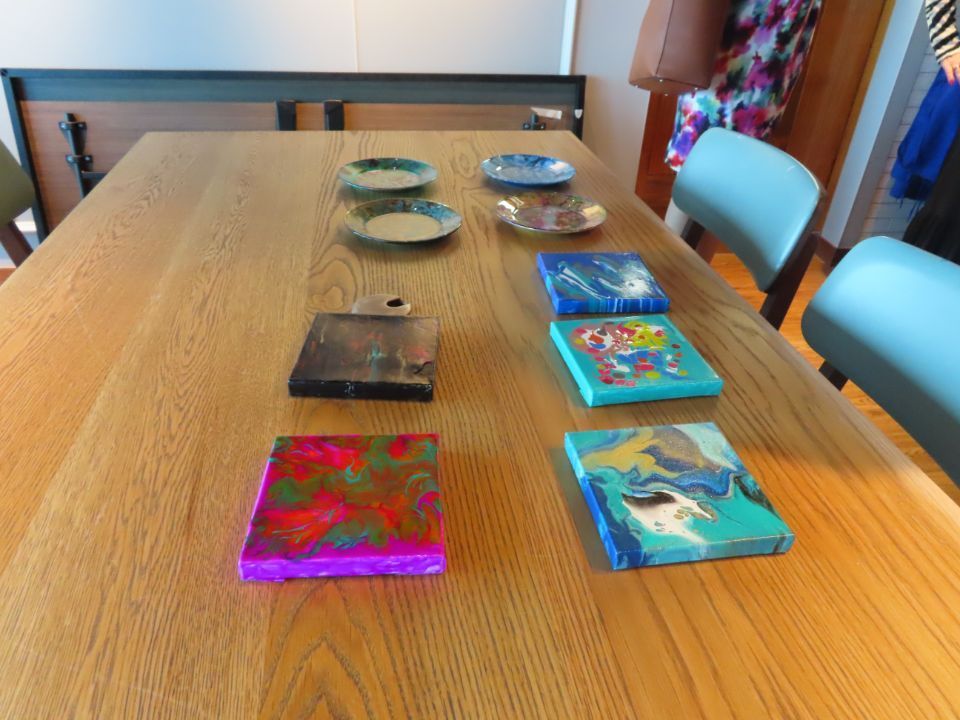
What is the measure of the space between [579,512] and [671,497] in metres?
0.08

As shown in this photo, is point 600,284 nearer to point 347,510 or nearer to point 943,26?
point 347,510

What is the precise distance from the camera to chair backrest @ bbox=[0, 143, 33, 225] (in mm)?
1273

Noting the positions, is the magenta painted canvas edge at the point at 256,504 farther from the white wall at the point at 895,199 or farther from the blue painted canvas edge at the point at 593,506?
the white wall at the point at 895,199

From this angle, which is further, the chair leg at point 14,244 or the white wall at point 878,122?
the white wall at point 878,122

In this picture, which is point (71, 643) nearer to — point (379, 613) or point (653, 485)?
point (379, 613)

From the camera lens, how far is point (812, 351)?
200 centimetres

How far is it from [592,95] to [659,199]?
0.51 m

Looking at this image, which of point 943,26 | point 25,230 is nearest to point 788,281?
point 943,26

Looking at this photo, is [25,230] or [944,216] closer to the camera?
[944,216]

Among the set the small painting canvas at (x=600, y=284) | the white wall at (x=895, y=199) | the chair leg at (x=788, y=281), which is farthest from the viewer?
the white wall at (x=895, y=199)

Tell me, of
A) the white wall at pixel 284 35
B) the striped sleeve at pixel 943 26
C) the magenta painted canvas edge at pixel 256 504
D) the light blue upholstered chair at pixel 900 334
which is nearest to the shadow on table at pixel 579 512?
the magenta painted canvas edge at pixel 256 504

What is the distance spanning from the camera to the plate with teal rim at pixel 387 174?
1.21 meters

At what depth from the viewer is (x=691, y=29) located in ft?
5.01

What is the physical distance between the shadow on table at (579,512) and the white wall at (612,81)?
2046mm
